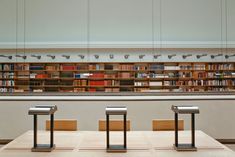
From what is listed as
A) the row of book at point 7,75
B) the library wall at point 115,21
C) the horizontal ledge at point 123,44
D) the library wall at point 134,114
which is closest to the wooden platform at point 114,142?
the library wall at point 134,114

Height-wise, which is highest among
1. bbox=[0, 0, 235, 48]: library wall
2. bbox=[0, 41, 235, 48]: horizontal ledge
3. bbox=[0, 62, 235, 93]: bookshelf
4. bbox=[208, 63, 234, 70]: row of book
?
bbox=[0, 0, 235, 48]: library wall

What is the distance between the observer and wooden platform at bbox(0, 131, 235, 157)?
2529mm

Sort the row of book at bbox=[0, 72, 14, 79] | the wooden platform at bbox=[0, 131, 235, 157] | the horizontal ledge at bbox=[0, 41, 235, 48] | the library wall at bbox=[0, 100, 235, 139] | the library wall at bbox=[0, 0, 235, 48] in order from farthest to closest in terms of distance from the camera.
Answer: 1. the row of book at bbox=[0, 72, 14, 79]
2. the library wall at bbox=[0, 0, 235, 48]
3. the horizontal ledge at bbox=[0, 41, 235, 48]
4. the library wall at bbox=[0, 100, 235, 139]
5. the wooden platform at bbox=[0, 131, 235, 157]

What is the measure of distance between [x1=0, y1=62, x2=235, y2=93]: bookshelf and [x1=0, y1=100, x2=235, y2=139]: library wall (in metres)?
5.11

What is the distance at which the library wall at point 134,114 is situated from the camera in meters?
4.46

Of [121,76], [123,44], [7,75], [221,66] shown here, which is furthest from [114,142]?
[7,75]

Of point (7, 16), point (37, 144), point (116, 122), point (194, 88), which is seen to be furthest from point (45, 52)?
point (37, 144)

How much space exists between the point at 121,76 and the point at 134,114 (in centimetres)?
524

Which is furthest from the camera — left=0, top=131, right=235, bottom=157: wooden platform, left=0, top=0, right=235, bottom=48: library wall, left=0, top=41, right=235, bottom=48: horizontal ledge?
left=0, top=0, right=235, bottom=48: library wall

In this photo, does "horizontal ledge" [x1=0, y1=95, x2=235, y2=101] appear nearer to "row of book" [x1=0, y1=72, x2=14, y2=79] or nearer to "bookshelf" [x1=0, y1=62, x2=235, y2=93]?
"bookshelf" [x1=0, y1=62, x2=235, y2=93]

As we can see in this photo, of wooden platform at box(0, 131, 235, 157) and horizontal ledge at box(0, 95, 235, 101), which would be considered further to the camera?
horizontal ledge at box(0, 95, 235, 101)

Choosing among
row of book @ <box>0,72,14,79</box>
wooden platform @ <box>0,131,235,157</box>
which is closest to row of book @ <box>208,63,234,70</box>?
wooden platform @ <box>0,131,235,157</box>

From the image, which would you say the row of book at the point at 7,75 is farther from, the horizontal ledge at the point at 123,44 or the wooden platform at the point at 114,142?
the wooden platform at the point at 114,142

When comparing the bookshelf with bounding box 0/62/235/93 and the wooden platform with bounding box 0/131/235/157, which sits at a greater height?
the bookshelf with bounding box 0/62/235/93
